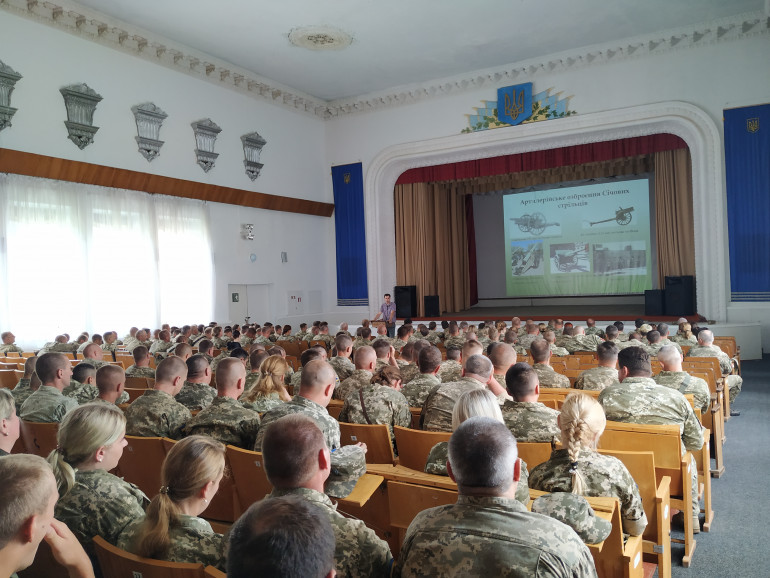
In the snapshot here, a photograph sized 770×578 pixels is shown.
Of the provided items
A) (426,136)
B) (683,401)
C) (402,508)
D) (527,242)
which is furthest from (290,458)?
(527,242)

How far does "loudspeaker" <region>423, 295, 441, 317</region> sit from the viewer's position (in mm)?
16156

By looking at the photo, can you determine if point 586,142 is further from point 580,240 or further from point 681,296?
point 681,296

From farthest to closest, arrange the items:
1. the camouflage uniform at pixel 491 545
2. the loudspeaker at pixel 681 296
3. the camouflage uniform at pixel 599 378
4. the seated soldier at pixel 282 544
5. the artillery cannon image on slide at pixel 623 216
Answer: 1. the artillery cannon image on slide at pixel 623 216
2. the loudspeaker at pixel 681 296
3. the camouflage uniform at pixel 599 378
4. the camouflage uniform at pixel 491 545
5. the seated soldier at pixel 282 544

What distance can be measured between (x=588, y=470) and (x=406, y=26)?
448 inches

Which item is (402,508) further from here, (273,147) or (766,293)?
(273,147)

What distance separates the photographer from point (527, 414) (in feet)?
10.3

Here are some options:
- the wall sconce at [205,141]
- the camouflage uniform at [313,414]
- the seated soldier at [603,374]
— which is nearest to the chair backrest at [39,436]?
the camouflage uniform at [313,414]

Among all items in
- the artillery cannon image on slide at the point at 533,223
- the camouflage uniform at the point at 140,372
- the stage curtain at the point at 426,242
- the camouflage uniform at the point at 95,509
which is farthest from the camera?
the artillery cannon image on slide at the point at 533,223

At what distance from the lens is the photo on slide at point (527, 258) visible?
683 inches

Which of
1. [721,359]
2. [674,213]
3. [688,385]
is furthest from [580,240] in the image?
[688,385]

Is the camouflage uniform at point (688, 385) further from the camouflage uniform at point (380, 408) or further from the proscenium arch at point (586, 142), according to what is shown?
the proscenium arch at point (586, 142)

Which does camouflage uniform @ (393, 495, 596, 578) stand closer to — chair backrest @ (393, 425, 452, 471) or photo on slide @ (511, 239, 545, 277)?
chair backrest @ (393, 425, 452, 471)

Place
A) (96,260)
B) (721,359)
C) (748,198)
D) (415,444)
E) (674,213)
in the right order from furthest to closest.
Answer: (674,213) → (748,198) → (96,260) → (721,359) → (415,444)

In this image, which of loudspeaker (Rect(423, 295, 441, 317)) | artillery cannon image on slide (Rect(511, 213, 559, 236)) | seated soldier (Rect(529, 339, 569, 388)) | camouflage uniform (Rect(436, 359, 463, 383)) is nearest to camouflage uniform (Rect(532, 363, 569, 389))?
seated soldier (Rect(529, 339, 569, 388))
